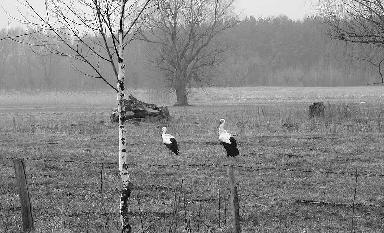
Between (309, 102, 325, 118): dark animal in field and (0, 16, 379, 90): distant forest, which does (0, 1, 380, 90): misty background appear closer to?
(0, 16, 379, 90): distant forest

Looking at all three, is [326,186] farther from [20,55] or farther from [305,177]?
[20,55]

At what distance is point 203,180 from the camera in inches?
490

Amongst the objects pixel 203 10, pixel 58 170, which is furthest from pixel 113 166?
pixel 203 10

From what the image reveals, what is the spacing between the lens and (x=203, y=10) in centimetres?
4594

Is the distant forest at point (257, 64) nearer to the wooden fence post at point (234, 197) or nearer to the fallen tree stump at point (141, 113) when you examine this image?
the fallen tree stump at point (141, 113)

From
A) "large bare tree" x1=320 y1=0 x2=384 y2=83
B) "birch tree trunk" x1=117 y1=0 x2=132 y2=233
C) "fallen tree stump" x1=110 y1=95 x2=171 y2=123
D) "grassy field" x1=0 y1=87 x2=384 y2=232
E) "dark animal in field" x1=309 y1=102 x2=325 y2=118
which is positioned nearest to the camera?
"birch tree trunk" x1=117 y1=0 x2=132 y2=233

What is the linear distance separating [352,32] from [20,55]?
96.0 m

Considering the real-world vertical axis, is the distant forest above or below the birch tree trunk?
above

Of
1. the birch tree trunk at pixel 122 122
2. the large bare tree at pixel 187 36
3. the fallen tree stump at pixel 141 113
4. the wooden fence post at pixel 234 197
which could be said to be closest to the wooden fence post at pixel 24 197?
the birch tree trunk at pixel 122 122

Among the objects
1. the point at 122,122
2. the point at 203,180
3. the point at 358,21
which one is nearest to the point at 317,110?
the point at 358,21

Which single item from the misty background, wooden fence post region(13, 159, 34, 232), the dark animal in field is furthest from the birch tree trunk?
the misty background

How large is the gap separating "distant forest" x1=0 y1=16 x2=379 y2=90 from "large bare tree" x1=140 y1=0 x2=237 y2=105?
2354cm

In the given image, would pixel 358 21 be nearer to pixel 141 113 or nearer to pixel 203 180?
pixel 203 180

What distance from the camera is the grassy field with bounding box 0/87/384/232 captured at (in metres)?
9.32
